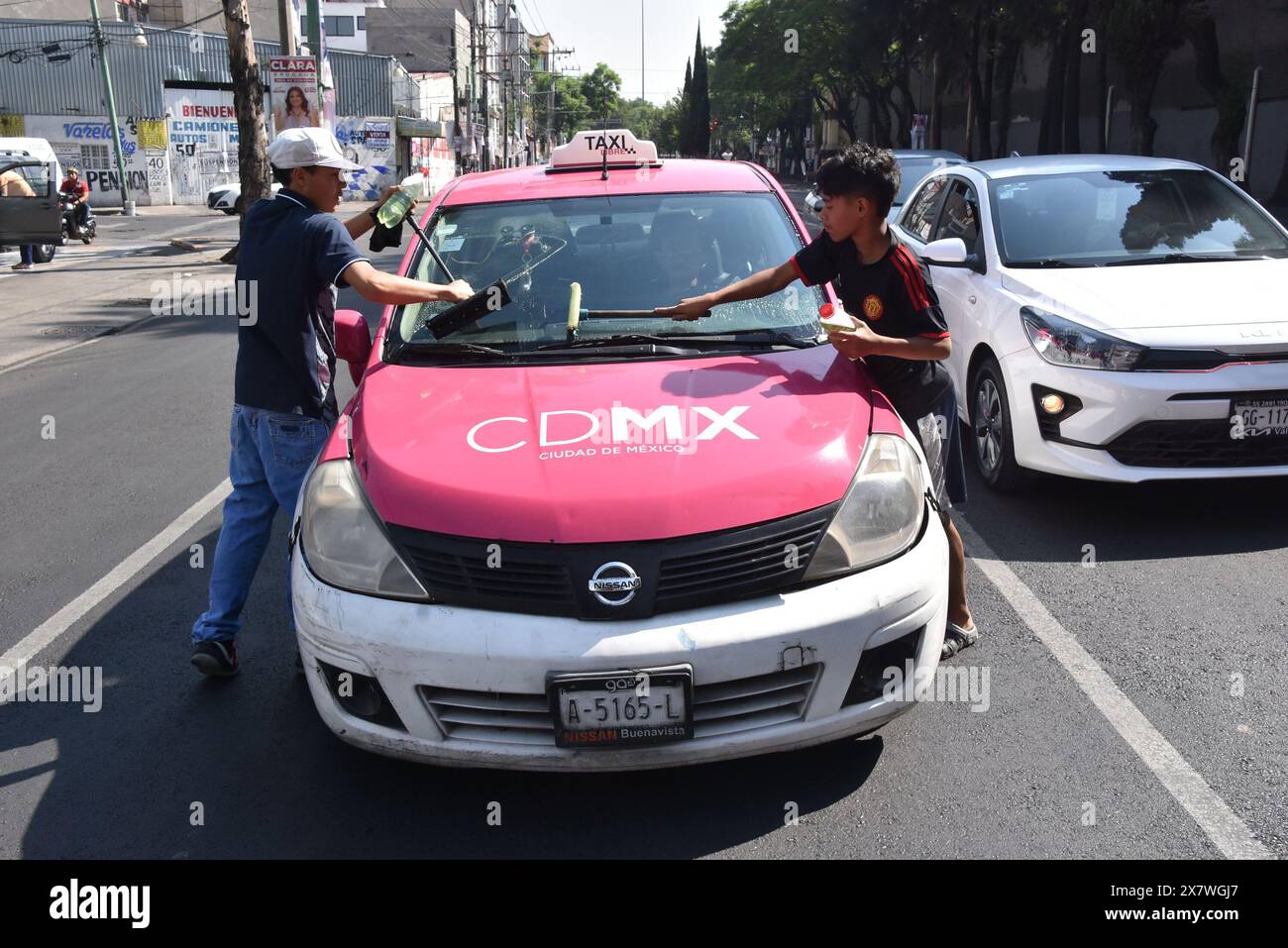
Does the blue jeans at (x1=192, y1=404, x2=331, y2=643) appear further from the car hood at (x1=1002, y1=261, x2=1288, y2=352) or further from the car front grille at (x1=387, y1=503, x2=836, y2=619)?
the car hood at (x1=1002, y1=261, x2=1288, y2=352)

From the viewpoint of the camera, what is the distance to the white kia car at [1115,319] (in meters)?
5.06

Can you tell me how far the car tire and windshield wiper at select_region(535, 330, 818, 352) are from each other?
7.25ft

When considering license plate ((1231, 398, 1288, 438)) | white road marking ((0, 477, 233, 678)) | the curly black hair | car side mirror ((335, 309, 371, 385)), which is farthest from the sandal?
white road marking ((0, 477, 233, 678))

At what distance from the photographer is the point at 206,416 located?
28.2ft

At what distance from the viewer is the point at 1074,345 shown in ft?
17.5

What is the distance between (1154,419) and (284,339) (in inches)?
142

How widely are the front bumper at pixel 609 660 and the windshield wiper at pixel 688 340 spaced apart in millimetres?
1062

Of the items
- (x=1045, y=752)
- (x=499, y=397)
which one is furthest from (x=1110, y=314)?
(x=499, y=397)

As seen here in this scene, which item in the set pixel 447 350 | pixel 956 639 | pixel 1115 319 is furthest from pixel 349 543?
pixel 1115 319

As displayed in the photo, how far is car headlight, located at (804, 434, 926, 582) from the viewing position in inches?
119

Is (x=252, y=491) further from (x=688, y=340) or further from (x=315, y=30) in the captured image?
(x=315, y=30)

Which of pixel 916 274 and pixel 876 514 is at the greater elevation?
pixel 916 274

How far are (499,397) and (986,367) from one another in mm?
3371
